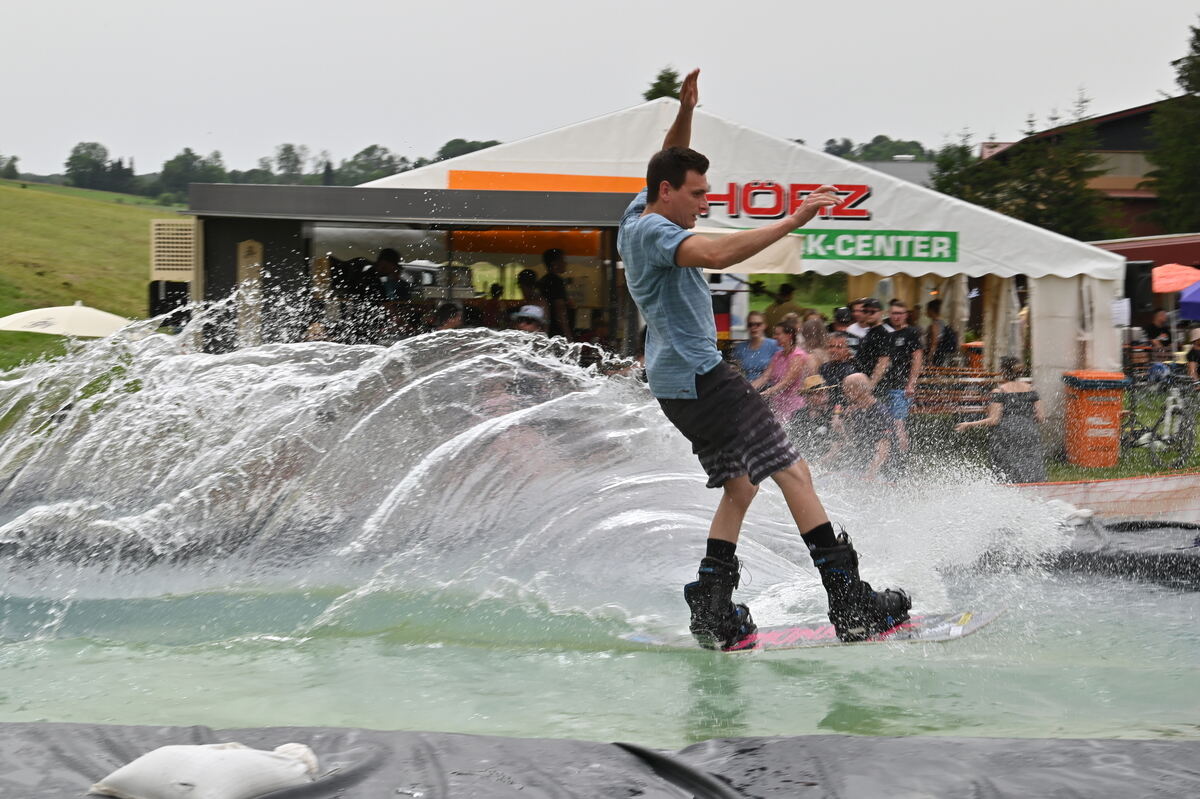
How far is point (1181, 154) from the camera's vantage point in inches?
1492

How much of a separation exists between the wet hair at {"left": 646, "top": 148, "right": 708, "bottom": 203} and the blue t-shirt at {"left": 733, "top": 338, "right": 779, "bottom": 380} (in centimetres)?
627

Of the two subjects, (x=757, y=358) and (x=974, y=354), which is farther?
(x=974, y=354)

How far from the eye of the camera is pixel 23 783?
119 inches

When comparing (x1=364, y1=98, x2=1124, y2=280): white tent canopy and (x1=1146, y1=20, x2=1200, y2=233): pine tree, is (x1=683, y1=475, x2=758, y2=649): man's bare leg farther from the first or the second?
(x1=1146, y1=20, x2=1200, y2=233): pine tree

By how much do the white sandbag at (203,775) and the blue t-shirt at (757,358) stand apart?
25.9 feet

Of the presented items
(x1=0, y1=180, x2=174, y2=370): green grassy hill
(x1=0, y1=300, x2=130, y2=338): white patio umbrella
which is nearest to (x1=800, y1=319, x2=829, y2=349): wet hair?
(x1=0, y1=300, x2=130, y2=338): white patio umbrella

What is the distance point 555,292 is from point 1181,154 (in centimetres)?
3431

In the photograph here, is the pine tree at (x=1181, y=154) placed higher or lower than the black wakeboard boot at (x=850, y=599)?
higher

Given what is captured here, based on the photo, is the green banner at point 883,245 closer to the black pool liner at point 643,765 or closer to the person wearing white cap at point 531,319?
the person wearing white cap at point 531,319

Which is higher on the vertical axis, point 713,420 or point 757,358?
point 757,358

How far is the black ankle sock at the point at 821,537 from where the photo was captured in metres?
4.33

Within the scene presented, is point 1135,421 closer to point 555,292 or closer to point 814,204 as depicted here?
point 555,292

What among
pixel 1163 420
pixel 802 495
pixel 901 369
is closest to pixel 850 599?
pixel 802 495

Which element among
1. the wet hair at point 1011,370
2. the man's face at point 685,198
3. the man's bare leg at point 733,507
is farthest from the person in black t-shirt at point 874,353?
the man's face at point 685,198
